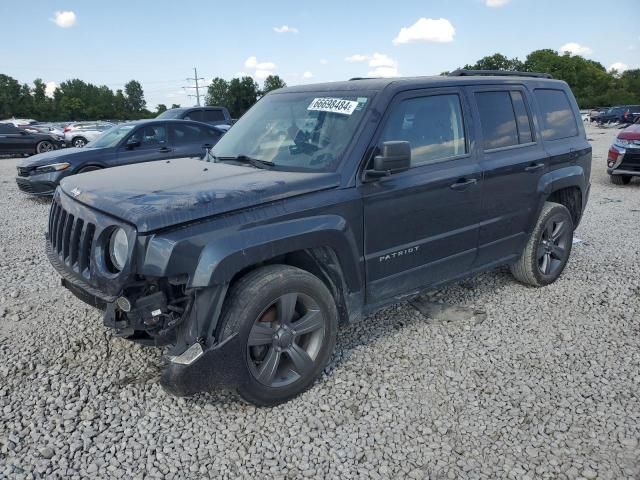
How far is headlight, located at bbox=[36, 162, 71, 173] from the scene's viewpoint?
8.91m

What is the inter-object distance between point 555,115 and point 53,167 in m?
8.22

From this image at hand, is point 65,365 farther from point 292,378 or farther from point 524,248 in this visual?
point 524,248

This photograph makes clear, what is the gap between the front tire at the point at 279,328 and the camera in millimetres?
2736

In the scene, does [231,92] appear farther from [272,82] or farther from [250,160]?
[250,160]

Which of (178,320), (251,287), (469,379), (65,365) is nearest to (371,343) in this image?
(469,379)

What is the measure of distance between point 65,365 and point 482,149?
345 cm

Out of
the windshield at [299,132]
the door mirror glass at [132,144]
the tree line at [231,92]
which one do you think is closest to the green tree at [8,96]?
the tree line at [231,92]

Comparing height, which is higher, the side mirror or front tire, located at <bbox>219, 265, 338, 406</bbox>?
the side mirror

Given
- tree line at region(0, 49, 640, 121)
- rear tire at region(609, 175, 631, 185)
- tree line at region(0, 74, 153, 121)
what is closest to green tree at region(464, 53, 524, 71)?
tree line at region(0, 49, 640, 121)

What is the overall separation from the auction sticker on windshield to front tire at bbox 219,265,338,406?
1.21 m

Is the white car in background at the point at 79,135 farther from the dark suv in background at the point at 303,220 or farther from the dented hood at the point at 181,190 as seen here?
the dark suv in background at the point at 303,220

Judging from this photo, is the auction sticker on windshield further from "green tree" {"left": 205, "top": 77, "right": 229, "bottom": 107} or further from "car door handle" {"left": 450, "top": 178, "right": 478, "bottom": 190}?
"green tree" {"left": 205, "top": 77, "right": 229, "bottom": 107}

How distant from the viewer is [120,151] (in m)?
9.32

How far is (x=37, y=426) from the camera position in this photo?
2807mm
